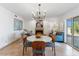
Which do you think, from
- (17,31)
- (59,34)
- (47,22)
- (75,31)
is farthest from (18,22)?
(75,31)

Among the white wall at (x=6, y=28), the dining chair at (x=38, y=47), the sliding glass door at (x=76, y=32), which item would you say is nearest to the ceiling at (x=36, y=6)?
the white wall at (x=6, y=28)

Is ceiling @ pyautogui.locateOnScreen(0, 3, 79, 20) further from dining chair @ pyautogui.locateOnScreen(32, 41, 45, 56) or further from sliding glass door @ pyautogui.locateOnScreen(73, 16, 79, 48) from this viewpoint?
dining chair @ pyautogui.locateOnScreen(32, 41, 45, 56)

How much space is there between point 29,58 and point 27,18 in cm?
736

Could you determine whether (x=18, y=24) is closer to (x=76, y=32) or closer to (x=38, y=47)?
(x=76, y=32)

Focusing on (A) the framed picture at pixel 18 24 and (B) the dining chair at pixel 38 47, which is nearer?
(B) the dining chair at pixel 38 47

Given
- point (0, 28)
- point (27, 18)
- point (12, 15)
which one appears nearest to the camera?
point (0, 28)

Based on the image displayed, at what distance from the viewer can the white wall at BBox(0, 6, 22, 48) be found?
575 cm

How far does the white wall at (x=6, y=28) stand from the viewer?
5750mm

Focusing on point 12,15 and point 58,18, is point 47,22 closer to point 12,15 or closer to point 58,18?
point 58,18

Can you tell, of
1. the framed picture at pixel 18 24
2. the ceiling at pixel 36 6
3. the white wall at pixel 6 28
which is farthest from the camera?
the framed picture at pixel 18 24

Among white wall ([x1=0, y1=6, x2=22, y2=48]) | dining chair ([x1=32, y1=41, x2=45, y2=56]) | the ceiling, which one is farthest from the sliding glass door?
white wall ([x1=0, y1=6, x2=22, y2=48])

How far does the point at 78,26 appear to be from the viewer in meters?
5.92

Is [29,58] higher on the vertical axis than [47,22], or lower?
lower

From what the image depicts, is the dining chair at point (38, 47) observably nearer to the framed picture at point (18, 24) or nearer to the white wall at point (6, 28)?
the white wall at point (6, 28)
